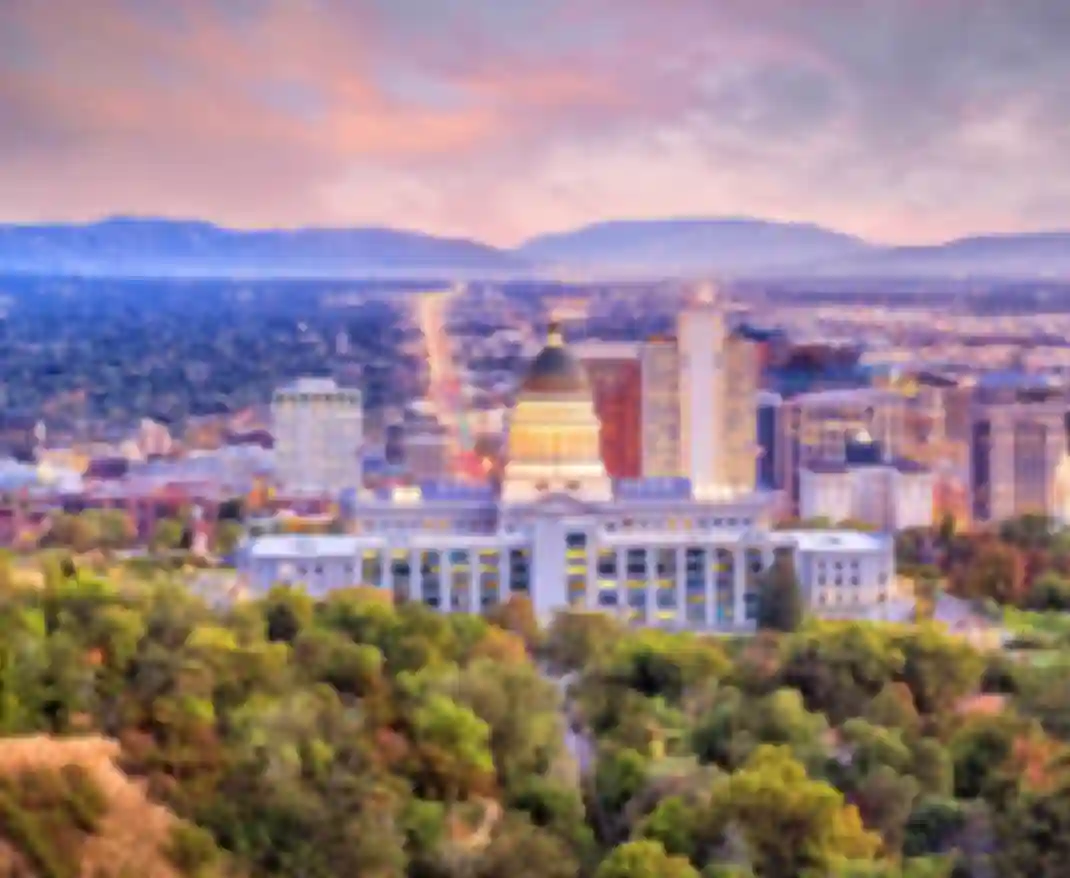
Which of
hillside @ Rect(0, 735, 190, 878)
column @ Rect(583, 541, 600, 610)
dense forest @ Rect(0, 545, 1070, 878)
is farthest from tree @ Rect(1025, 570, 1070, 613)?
hillside @ Rect(0, 735, 190, 878)

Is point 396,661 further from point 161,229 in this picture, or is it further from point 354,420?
point 354,420

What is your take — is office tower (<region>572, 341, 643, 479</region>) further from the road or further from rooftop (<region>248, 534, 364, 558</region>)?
the road

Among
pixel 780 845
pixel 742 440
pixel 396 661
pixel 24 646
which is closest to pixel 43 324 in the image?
pixel 742 440

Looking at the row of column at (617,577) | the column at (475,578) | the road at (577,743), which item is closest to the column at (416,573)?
the row of column at (617,577)

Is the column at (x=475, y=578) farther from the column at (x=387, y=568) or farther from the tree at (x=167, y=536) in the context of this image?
the tree at (x=167, y=536)

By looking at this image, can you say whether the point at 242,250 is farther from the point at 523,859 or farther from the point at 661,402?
the point at 523,859

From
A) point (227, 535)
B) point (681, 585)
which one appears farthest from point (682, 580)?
point (227, 535)
